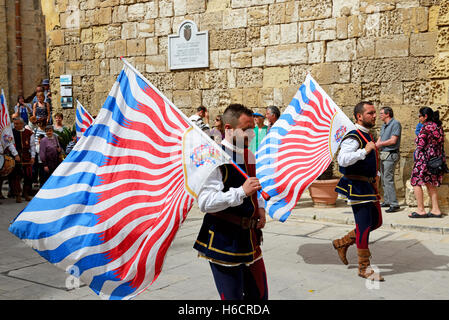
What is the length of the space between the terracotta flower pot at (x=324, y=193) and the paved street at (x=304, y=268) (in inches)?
47.8

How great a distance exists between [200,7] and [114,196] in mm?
8424

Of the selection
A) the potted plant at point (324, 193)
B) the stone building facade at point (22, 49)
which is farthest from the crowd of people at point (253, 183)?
the stone building facade at point (22, 49)

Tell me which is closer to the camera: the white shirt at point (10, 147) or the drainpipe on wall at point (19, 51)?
the white shirt at point (10, 147)

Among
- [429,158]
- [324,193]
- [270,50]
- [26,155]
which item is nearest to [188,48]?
[270,50]

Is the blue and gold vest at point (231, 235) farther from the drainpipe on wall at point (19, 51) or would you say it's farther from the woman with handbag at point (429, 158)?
the drainpipe on wall at point (19, 51)

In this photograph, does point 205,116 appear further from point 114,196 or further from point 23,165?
point 114,196

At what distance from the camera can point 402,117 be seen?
8742 millimetres

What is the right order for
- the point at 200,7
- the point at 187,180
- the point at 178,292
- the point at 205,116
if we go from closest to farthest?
the point at 187,180
the point at 178,292
the point at 205,116
the point at 200,7

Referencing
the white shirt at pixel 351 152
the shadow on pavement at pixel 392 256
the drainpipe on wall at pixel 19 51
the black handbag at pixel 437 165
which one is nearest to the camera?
the white shirt at pixel 351 152

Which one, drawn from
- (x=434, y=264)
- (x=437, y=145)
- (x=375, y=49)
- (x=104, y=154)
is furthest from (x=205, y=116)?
(x=104, y=154)

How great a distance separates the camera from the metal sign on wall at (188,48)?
430 inches

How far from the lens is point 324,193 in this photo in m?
8.74

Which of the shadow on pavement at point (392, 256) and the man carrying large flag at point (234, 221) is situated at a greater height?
the man carrying large flag at point (234, 221)

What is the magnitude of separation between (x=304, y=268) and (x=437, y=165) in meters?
3.54
